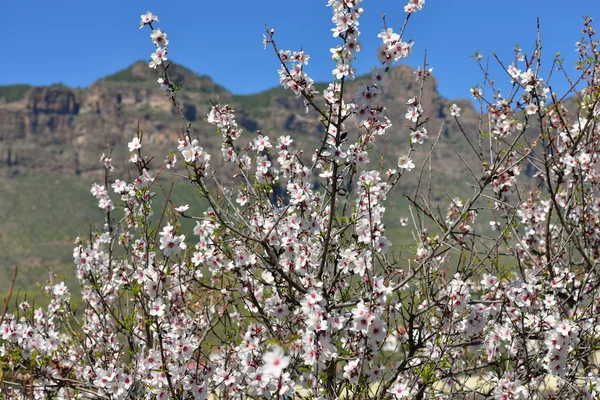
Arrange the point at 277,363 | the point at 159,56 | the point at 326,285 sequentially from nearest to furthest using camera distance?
the point at 277,363, the point at 159,56, the point at 326,285

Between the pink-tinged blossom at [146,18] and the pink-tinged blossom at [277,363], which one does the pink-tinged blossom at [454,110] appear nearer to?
the pink-tinged blossom at [146,18]

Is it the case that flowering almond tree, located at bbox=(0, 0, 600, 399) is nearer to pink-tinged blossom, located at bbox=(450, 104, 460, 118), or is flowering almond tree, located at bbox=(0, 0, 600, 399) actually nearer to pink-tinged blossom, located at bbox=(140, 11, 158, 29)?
pink-tinged blossom, located at bbox=(140, 11, 158, 29)

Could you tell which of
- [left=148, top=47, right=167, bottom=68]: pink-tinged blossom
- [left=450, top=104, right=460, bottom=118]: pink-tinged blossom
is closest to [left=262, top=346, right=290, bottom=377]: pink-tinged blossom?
[left=148, top=47, right=167, bottom=68]: pink-tinged blossom

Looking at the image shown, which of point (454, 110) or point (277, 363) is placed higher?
point (454, 110)

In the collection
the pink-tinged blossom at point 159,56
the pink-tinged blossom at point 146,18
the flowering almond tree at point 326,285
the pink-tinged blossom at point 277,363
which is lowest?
the pink-tinged blossom at point 277,363

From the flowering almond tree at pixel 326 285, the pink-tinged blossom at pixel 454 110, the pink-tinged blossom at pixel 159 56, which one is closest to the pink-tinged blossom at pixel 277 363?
the flowering almond tree at pixel 326 285

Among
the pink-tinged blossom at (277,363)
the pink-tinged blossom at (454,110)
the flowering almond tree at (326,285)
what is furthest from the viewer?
the pink-tinged blossom at (454,110)

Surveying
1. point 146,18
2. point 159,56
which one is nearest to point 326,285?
point 159,56

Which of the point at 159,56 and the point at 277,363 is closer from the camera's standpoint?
the point at 277,363

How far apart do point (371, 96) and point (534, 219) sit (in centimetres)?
588

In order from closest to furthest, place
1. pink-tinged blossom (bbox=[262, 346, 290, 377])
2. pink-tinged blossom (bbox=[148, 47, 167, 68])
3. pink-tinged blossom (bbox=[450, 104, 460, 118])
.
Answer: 1. pink-tinged blossom (bbox=[262, 346, 290, 377])
2. pink-tinged blossom (bbox=[148, 47, 167, 68])
3. pink-tinged blossom (bbox=[450, 104, 460, 118])

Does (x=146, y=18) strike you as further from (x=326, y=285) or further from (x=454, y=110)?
(x=454, y=110)

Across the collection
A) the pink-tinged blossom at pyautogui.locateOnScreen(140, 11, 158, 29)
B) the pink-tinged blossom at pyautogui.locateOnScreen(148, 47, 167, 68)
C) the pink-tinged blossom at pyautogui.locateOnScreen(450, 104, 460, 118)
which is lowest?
the pink-tinged blossom at pyautogui.locateOnScreen(148, 47, 167, 68)

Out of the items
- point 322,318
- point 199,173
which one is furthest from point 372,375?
point 199,173
